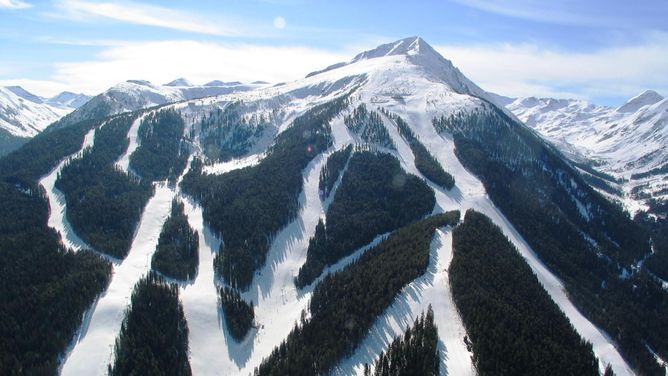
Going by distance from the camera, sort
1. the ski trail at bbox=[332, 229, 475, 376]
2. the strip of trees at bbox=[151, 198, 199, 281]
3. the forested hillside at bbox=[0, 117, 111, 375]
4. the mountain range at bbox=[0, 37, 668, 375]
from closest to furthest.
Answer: the ski trail at bbox=[332, 229, 475, 376], the mountain range at bbox=[0, 37, 668, 375], the forested hillside at bbox=[0, 117, 111, 375], the strip of trees at bbox=[151, 198, 199, 281]

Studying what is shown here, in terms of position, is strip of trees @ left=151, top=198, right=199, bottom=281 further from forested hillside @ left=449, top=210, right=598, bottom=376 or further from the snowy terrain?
forested hillside @ left=449, top=210, right=598, bottom=376

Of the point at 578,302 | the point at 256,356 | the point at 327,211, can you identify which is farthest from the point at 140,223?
the point at 578,302

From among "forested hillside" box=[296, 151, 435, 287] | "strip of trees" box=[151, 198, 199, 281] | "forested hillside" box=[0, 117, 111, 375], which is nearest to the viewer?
"forested hillside" box=[0, 117, 111, 375]

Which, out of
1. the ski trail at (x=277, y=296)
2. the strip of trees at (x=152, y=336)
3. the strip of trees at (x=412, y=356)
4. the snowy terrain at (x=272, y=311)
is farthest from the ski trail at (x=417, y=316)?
the strip of trees at (x=152, y=336)

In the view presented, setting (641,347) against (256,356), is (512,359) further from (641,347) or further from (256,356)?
(641,347)

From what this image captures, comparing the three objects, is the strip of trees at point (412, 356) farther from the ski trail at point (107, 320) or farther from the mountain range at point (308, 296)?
the ski trail at point (107, 320)

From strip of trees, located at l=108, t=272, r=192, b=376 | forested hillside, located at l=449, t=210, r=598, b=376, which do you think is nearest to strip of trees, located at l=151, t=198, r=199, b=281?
strip of trees, located at l=108, t=272, r=192, b=376
